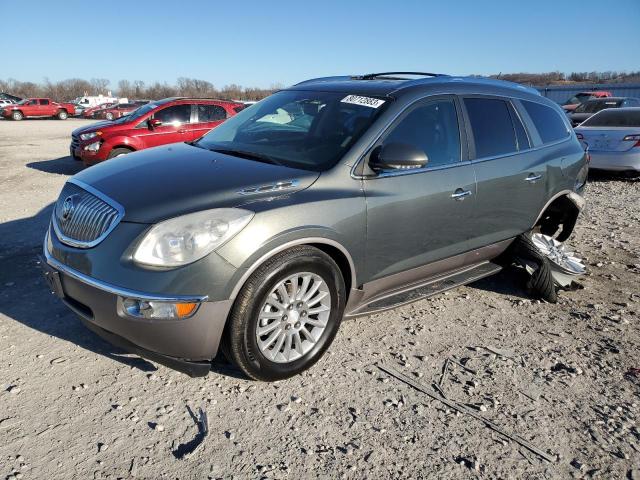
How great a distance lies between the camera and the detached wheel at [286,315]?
2.86m

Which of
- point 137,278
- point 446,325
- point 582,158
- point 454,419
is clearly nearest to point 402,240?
point 446,325

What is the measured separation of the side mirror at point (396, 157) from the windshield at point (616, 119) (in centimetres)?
897

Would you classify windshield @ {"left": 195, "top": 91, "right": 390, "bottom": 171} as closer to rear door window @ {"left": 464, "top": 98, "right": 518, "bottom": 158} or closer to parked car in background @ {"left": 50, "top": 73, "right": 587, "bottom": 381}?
parked car in background @ {"left": 50, "top": 73, "right": 587, "bottom": 381}

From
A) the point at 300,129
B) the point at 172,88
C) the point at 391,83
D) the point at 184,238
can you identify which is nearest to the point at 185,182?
the point at 184,238

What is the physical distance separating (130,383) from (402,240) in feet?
6.41

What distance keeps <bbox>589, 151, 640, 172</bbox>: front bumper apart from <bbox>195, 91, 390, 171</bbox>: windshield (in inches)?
317

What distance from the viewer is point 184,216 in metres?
2.73

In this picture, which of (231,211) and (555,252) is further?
(555,252)

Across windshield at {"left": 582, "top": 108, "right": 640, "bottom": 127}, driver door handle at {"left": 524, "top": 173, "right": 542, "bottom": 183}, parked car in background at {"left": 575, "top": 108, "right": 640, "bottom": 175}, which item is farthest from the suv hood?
windshield at {"left": 582, "top": 108, "right": 640, "bottom": 127}

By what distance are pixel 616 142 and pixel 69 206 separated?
32.5 feet

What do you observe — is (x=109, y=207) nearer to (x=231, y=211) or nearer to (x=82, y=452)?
(x=231, y=211)

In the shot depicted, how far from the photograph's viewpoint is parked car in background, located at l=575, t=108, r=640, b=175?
9.67 meters

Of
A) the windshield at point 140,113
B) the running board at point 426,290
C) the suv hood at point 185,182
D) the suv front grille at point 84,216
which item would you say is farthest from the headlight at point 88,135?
the running board at point 426,290

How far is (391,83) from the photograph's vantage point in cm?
391
